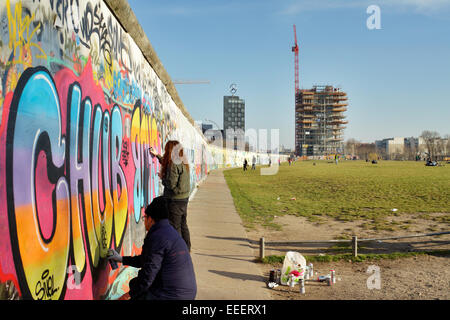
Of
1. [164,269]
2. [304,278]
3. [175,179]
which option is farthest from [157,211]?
[304,278]

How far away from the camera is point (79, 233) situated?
9.93 feet

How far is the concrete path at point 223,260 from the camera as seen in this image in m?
5.00

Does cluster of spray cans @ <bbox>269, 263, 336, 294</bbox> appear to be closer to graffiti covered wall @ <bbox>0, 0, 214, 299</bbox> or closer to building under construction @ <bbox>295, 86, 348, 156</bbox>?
graffiti covered wall @ <bbox>0, 0, 214, 299</bbox>

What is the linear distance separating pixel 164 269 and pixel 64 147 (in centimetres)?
127

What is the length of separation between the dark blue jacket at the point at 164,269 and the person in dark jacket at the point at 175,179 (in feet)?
7.85

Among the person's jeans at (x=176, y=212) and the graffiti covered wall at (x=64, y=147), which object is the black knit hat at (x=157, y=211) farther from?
the person's jeans at (x=176, y=212)

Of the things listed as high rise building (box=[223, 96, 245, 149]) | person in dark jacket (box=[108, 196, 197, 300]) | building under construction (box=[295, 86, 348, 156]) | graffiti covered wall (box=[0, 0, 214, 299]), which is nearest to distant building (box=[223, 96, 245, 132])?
high rise building (box=[223, 96, 245, 149])

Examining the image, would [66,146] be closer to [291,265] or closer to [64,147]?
[64,147]

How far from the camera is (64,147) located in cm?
274

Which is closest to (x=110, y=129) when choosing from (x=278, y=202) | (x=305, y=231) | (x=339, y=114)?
(x=305, y=231)

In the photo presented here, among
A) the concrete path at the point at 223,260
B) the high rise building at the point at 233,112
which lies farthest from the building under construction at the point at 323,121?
the concrete path at the point at 223,260

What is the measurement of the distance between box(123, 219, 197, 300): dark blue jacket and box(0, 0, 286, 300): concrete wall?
0.54m

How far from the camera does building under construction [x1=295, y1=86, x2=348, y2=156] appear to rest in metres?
180
